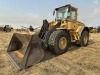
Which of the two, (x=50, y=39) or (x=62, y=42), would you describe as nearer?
(x=50, y=39)

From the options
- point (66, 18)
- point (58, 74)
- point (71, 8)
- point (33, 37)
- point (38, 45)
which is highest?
point (71, 8)

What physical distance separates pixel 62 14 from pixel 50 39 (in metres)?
2.06

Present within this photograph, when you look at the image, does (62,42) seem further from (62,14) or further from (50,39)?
(62,14)

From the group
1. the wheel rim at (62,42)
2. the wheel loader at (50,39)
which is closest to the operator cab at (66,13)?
the wheel loader at (50,39)

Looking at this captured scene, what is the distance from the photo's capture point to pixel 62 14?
24.1 ft

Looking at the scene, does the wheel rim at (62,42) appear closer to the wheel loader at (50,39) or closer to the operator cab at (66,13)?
the wheel loader at (50,39)

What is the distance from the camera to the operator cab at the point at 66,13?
709 centimetres

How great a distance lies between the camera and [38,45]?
484cm

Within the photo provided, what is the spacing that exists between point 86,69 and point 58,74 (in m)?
1.02

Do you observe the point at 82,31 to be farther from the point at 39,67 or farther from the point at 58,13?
the point at 39,67

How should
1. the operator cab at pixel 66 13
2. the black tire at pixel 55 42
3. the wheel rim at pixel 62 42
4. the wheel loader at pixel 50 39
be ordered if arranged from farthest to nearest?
1. the operator cab at pixel 66 13
2. the wheel rim at pixel 62 42
3. the black tire at pixel 55 42
4. the wheel loader at pixel 50 39

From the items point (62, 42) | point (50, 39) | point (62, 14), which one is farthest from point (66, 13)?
point (50, 39)

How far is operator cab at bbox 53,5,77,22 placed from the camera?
7.09 m

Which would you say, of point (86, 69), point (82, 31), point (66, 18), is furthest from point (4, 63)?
point (82, 31)
